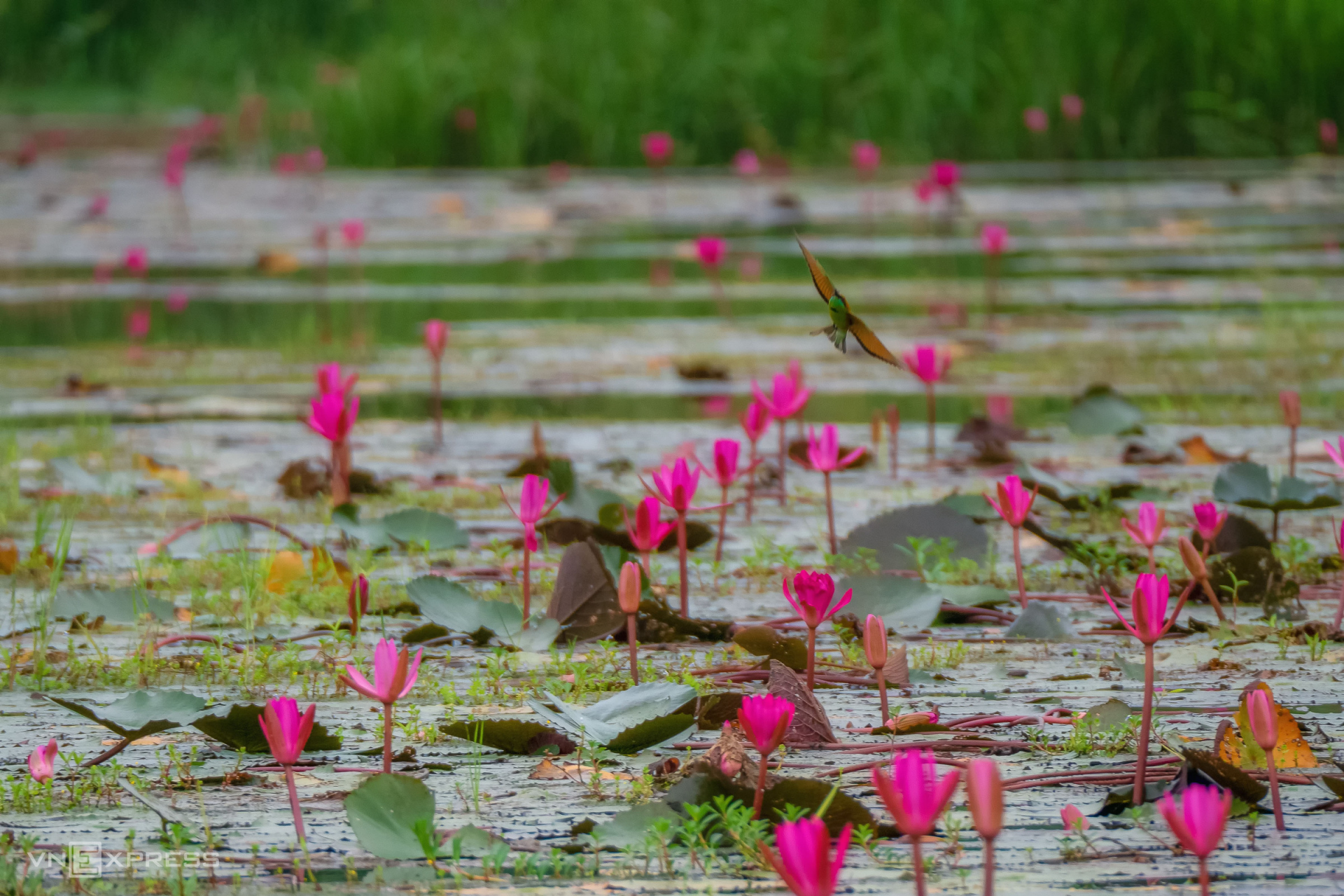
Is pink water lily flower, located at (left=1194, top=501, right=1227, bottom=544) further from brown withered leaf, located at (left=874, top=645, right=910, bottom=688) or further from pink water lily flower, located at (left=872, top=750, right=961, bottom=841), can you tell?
pink water lily flower, located at (left=872, top=750, right=961, bottom=841)

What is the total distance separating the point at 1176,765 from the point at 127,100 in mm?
14643

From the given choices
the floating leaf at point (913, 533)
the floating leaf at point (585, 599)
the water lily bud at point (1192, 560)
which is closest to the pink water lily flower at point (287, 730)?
the floating leaf at point (585, 599)

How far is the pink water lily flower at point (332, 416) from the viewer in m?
2.64

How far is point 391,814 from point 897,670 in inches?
31.1

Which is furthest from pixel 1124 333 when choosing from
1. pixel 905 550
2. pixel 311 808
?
pixel 311 808

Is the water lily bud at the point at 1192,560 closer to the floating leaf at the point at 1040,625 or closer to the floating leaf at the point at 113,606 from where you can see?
the floating leaf at the point at 1040,625

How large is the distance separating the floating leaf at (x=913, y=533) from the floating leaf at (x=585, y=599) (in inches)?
23.8

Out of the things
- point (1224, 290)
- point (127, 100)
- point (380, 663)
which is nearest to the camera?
point (380, 663)

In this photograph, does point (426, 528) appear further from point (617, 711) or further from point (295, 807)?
point (295, 807)

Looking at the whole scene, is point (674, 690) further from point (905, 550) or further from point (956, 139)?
point (956, 139)

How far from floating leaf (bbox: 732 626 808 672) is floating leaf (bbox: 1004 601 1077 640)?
37 centimetres

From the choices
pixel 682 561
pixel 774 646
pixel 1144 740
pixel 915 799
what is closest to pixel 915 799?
pixel 915 799

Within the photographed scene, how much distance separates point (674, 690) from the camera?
6.61 feet

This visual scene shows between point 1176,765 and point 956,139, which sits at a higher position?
point 956,139
